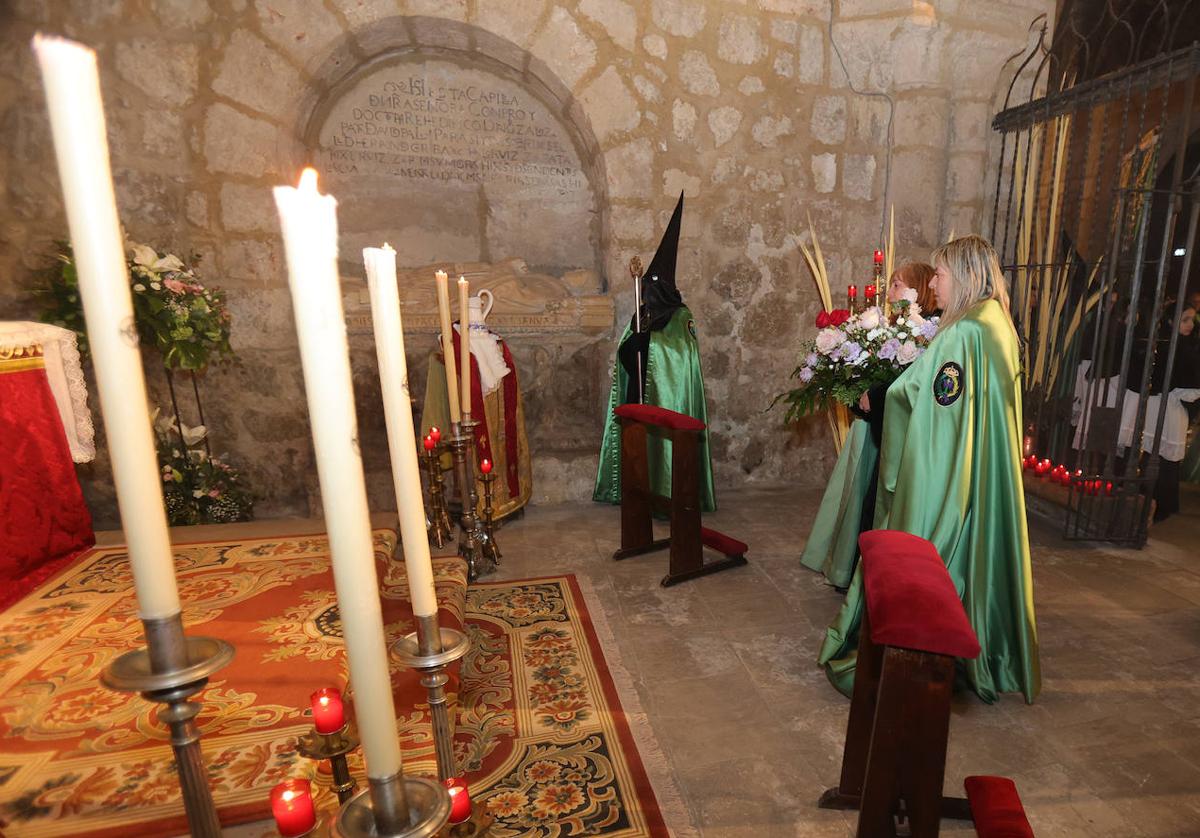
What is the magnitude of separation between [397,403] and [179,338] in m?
3.69

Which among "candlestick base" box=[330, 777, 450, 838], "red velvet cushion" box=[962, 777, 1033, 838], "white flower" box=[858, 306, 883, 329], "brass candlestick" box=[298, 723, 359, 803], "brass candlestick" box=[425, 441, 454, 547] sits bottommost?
"red velvet cushion" box=[962, 777, 1033, 838]

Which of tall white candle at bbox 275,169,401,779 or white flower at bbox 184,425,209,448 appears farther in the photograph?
white flower at bbox 184,425,209,448

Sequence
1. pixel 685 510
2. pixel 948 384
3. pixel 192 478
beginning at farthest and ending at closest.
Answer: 1. pixel 192 478
2. pixel 685 510
3. pixel 948 384

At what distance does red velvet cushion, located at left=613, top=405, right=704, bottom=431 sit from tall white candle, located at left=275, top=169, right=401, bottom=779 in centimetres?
273

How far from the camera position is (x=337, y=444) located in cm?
58

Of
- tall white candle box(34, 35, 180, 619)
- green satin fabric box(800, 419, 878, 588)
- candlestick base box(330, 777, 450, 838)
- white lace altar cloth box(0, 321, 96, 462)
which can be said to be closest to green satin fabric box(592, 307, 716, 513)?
green satin fabric box(800, 419, 878, 588)

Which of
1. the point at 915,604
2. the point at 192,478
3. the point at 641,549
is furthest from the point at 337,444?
the point at 192,478

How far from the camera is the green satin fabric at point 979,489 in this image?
2.29 meters

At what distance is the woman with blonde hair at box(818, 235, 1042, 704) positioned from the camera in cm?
230

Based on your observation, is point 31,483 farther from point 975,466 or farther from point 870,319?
point 975,466

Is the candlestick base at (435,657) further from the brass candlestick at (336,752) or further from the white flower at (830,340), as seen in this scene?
the white flower at (830,340)

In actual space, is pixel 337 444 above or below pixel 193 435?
above

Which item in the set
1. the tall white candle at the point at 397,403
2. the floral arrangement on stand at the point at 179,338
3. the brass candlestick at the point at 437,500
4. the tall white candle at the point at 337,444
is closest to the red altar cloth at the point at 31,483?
the floral arrangement on stand at the point at 179,338

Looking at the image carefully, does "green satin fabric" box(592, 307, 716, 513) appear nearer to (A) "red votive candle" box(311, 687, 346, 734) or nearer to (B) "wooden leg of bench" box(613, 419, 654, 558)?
(B) "wooden leg of bench" box(613, 419, 654, 558)
